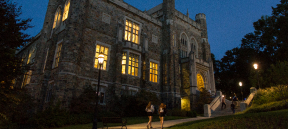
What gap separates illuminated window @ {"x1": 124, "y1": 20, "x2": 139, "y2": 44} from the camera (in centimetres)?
2350

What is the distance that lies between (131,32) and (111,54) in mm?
4594

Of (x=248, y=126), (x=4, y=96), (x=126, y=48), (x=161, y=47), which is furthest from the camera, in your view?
(x=161, y=47)

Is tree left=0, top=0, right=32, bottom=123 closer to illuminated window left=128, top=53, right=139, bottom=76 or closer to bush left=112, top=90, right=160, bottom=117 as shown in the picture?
bush left=112, top=90, right=160, bottom=117

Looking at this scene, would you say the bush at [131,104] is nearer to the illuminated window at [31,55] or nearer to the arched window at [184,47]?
the arched window at [184,47]

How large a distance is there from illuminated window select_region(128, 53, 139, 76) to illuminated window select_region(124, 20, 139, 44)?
91.7 inches

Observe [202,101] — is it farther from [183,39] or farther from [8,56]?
[8,56]

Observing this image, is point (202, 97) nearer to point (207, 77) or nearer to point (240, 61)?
point (207, 77)

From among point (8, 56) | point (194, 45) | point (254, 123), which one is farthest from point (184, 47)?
point (8, 56)

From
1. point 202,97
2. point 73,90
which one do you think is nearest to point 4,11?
point 73,90

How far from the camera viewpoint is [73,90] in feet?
53.9

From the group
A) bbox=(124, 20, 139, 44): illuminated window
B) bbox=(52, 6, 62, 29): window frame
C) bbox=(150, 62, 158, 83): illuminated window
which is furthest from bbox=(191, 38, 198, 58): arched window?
bbox=(52, 6, 62, 29): window frame

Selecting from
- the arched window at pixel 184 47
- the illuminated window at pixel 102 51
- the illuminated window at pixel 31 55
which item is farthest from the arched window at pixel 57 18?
the arched window at pixel 184 47

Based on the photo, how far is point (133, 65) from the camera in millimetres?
22516

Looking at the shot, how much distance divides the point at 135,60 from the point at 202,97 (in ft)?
35.5
